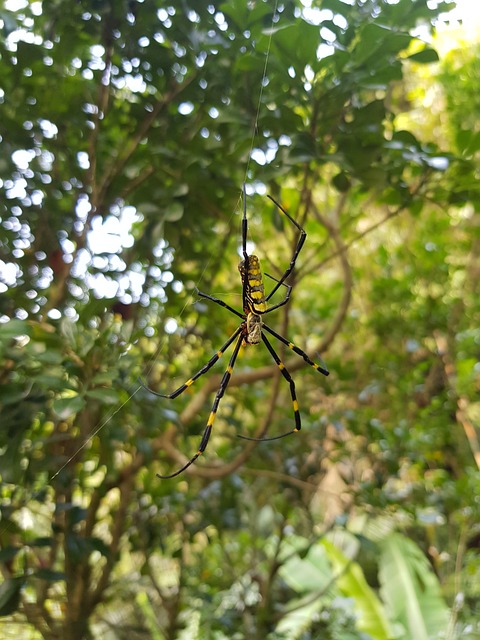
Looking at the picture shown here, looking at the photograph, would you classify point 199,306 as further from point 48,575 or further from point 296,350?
point 48,575

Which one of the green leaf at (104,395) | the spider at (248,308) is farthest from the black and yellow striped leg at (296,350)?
the green leaf at (104,395)

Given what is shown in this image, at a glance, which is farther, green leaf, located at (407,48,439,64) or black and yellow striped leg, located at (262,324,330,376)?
A: black and yellow striped leg, located at (262,324,330,376)

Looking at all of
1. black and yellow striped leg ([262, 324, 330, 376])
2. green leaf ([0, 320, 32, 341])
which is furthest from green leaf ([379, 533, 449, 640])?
green leaf ([0, 320, 32, 341])

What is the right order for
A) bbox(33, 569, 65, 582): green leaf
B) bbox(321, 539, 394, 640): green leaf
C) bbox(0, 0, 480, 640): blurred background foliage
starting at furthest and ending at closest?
1. bbox(321, 539, 394, 640): green leaf
2. bbox(33, 569, 65, 582): green leaf
3. bbox(0, 0, 480, 640): blurred background foliage

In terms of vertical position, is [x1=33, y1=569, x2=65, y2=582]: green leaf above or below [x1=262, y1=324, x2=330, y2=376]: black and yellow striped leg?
below

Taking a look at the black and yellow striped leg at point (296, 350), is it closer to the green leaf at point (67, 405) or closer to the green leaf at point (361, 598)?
the green leaf at point (67, 405)

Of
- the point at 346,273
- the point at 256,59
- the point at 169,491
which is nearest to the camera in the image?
the point at 256,59

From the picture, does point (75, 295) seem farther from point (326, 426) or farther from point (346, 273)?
point (326, 426)

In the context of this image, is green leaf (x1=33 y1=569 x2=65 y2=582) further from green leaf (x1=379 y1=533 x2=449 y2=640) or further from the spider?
green leaf (x1=379 y1=533 x2=449 y2=640)

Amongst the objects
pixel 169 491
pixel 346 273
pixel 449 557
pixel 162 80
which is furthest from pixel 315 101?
pixel 449 557
